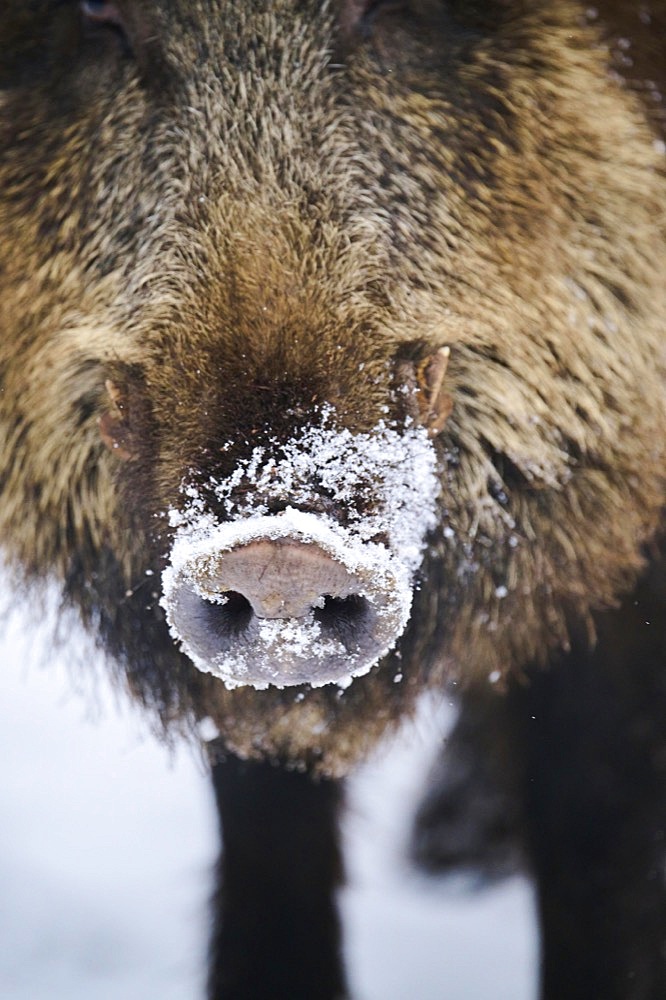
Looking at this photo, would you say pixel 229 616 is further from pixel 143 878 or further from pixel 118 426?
pixel 143 878

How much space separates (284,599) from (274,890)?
4.08ft

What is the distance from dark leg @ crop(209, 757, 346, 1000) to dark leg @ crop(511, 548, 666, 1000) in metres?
0.45

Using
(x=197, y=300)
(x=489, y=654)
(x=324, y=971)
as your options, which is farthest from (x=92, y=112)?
(x=324, y=971)

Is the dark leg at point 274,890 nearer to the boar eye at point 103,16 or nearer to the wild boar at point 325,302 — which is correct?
the wild boar at point 325,302

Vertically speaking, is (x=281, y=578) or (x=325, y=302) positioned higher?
(x=325, y=302)

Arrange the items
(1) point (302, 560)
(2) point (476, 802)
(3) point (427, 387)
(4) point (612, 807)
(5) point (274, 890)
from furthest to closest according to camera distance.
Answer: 1. (2) point (476, 802)
2. (5) point (274, 890)
3. (4) point (612, 807)
4. (3) point (427, 387)
5. (1) point (302, 560)

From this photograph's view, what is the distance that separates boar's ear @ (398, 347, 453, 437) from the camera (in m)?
1.30

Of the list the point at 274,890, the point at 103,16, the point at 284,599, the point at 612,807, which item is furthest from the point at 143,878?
the point at 103,16

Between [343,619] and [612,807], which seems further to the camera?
[612,807]

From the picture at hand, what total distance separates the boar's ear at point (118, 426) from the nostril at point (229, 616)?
23cm

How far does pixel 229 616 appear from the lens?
4.11 feet

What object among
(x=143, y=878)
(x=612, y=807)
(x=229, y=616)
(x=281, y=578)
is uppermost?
(x=281, y=578)

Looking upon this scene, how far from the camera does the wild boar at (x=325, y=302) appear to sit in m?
1.20

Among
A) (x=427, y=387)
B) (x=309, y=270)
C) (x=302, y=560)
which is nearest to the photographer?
(x=302, y=560)
